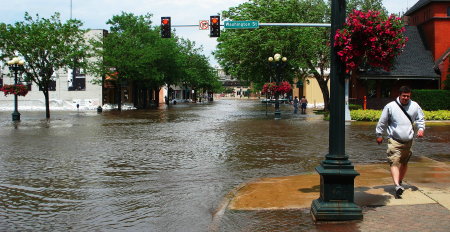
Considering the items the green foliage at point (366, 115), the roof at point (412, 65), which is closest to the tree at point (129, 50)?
the roof at point (412, 65)

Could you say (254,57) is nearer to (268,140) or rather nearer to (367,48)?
(268,140)

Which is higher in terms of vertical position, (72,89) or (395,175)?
(72,89)

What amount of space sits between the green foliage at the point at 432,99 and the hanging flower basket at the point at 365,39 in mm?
27470

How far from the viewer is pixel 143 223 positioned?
6.27 metres

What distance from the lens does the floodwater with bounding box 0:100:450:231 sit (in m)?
6.60

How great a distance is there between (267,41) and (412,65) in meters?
12.9

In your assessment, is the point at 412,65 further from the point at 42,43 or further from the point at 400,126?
the point at 400,126

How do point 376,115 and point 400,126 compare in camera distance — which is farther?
point 376,115

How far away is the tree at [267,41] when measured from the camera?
34.3m

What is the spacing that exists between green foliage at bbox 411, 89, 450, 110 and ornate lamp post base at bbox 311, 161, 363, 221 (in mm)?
28092

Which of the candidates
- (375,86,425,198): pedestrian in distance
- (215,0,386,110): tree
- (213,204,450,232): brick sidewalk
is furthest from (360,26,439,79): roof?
(213,204,450,232): brick sidewalk

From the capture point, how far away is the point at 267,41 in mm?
34562

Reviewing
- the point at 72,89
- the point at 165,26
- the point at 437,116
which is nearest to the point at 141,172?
the point at 165,26

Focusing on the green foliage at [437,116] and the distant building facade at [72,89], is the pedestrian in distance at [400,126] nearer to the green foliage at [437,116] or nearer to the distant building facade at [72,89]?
the green foliage at [437,116]
